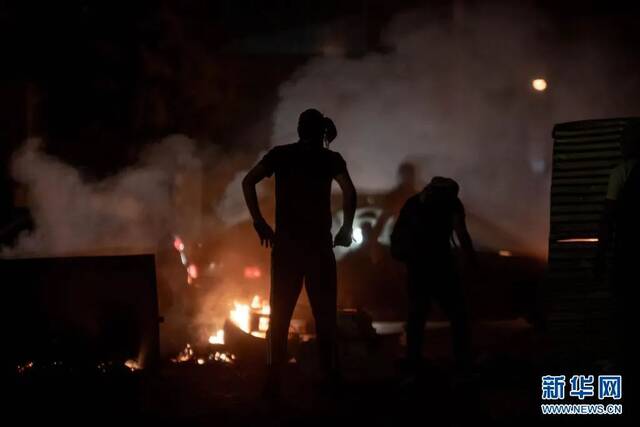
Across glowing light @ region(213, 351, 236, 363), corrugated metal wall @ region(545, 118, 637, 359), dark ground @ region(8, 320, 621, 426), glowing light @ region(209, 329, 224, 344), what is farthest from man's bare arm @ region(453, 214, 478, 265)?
glowing light @ region(209, 329, 224, 344)

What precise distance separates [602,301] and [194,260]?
17.4 ft

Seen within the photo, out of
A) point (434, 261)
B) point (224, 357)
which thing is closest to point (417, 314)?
point (434, 261)

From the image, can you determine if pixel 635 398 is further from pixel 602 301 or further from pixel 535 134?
pixel 535 134

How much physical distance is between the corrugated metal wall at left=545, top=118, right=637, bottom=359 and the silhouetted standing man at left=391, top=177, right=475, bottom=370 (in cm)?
70

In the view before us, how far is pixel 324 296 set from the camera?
5793mm

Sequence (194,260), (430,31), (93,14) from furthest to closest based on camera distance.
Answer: (430,31), (93,14), (194,260)

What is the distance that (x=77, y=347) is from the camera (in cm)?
626

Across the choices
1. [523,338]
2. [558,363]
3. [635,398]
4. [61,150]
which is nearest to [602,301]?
[558,363]

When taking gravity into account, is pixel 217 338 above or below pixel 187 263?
below

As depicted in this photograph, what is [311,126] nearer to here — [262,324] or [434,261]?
[434,261]

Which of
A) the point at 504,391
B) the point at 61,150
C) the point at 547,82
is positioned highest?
the point at 547,82

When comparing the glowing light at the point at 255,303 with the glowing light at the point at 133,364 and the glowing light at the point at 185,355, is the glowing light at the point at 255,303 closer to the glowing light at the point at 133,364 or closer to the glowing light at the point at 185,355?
the glowing light at the point at 185,355

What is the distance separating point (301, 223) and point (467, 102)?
33.0 feet

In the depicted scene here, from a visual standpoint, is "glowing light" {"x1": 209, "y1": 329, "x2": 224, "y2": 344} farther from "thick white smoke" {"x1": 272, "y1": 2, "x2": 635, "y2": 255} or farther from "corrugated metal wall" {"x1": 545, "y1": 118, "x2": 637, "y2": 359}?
"thick white smoke" {"x1": 272, "y1": 2, "x2": 635, "y2": 255}
